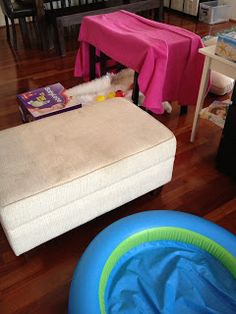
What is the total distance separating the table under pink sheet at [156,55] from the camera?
1834 millimetres

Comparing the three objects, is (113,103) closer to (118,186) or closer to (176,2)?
(118,186)

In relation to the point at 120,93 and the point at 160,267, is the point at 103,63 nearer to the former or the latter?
the point at 120,93

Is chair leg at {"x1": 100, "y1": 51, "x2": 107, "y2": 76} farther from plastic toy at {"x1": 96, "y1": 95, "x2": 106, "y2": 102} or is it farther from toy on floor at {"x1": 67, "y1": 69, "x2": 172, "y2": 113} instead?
plastic toy at {"x1": 96, "y1": 95, "x2": 106, "y2": 102}

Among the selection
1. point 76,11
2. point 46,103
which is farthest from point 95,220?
point 76,11

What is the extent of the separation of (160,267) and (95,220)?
0.42 meters

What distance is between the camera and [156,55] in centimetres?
181

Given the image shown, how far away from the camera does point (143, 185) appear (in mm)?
1426

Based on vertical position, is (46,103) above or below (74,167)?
below

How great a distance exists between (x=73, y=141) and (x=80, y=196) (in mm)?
242

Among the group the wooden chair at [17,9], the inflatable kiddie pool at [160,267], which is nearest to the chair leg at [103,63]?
the wooden chair at [17,9]

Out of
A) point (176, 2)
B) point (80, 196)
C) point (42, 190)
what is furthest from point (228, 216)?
point (176, 2)

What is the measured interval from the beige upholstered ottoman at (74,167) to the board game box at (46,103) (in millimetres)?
344

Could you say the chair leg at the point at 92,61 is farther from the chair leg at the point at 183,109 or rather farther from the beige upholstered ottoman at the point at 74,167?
the beige upholstered ottoman at the point at 74,167

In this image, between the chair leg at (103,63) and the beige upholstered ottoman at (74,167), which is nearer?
the beige upholstered ottoman at (74,167)
